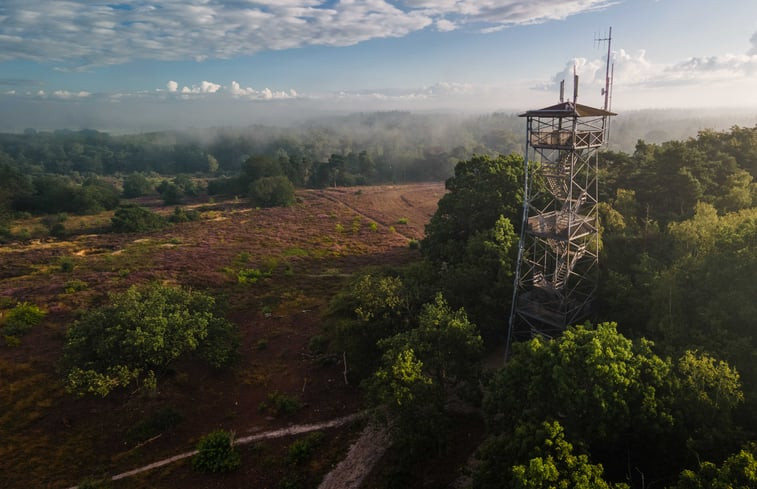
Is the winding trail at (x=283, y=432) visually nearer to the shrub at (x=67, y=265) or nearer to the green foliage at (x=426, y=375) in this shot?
the green foliage at (x=426, y=375)

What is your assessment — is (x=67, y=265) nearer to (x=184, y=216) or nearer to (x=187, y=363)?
(x=187, y=363)

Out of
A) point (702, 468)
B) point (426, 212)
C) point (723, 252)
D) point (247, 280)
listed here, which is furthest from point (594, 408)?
point (426, 212)

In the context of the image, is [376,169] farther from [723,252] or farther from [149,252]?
[723,252]

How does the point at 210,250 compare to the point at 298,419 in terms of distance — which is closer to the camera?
the point at 298,419

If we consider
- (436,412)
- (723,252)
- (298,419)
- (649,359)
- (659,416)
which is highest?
(723,252)

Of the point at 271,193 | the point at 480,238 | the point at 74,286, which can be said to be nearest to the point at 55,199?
the point at 271,193

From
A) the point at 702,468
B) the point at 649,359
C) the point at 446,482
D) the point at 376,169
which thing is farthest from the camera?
the point at 376,169

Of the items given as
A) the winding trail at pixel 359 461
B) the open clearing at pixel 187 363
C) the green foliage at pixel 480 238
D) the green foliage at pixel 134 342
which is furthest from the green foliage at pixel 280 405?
the green foliage at pixel 480 238
